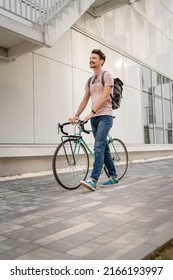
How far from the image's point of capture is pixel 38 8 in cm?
620

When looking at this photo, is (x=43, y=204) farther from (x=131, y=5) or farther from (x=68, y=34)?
(x=131, y=5)

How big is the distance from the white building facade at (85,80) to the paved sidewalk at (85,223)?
2.50 meters

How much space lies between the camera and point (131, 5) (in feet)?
37.6

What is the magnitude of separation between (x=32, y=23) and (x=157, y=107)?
9.25m

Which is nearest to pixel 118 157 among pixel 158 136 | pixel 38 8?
pixel 38 8

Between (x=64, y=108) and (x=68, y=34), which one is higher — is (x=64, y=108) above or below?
below

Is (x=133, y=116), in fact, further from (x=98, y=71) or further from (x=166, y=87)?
(x=98, y=71)

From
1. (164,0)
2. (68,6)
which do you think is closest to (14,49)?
(68,6)

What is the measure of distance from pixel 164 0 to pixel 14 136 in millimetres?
12072

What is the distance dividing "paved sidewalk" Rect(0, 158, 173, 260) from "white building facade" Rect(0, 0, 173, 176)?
8.21 ft

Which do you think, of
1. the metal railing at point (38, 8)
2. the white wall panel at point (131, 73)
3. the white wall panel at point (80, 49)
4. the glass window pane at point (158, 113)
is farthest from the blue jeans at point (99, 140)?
the glass window pane at point (158, 113)

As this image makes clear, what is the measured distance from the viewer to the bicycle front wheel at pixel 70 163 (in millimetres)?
4320

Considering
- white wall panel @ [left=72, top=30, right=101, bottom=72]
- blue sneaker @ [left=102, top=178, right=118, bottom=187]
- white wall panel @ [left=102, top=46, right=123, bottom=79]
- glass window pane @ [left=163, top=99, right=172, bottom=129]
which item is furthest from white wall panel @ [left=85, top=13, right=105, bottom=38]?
glass window pane @ [left=163, top=99, right=172, bottom=129]
